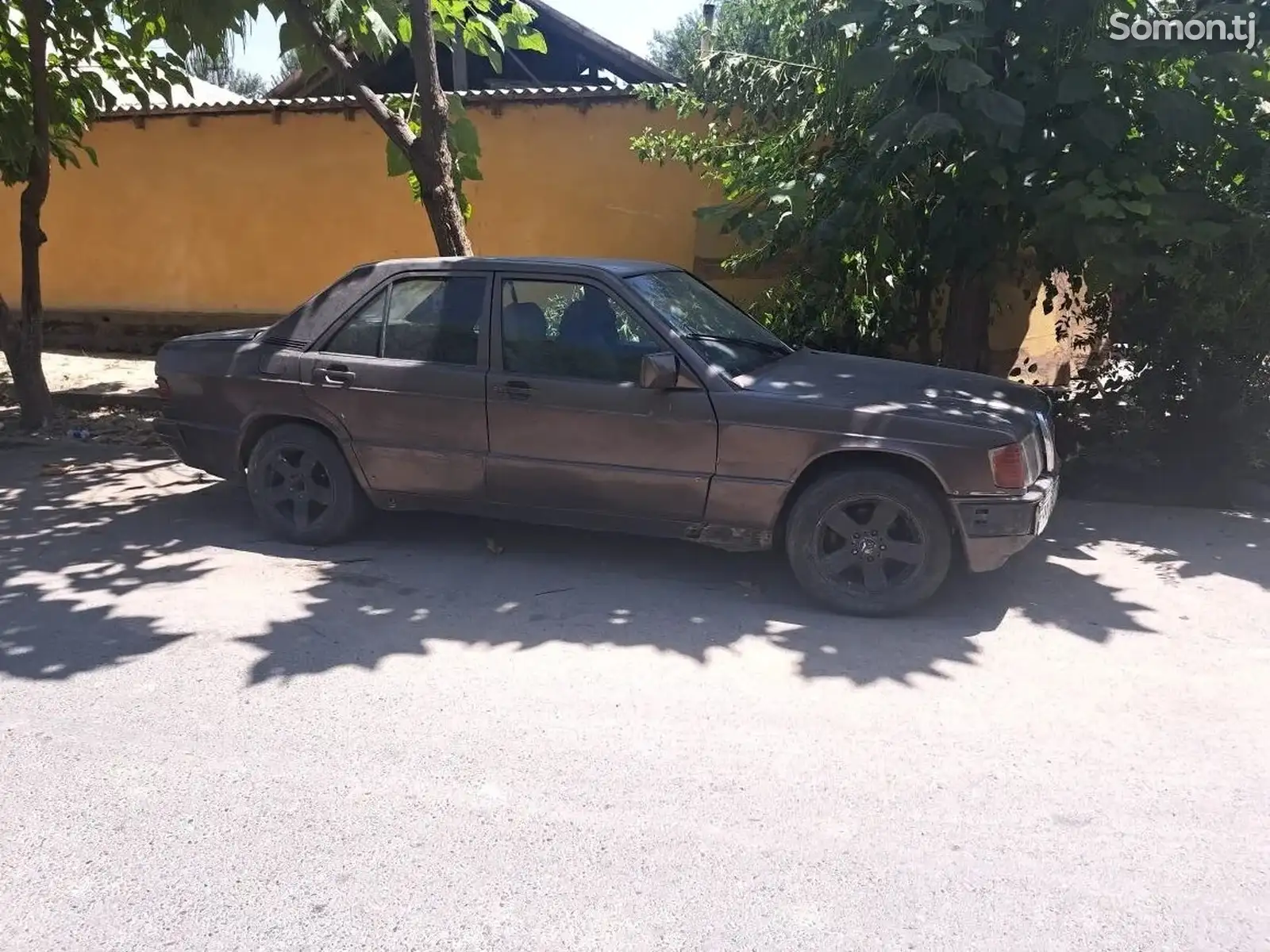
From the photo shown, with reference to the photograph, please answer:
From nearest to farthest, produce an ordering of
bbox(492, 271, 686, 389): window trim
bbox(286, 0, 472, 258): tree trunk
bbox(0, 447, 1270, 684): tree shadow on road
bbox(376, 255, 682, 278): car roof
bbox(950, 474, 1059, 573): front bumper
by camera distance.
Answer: bbox(0, 447, 1270, 684): tree shadow on road, bbox(950, 474, 1059, 573): front bumper, bbox(492, 271, 686, 389): window trim, bbox(376, 255, 682, 278): car roof, bbox(286, 0, 472, 258): tree trunk

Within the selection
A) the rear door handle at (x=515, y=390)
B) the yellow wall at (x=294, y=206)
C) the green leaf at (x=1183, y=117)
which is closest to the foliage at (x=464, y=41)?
the yellow wall at (x=294, y=206)

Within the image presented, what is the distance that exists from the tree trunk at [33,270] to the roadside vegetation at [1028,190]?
5.09 metres

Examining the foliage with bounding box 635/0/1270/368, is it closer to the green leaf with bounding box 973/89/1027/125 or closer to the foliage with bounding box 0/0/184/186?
the green leaf with bounding box 973/89/1027/125

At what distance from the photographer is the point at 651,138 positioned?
30.2 feet

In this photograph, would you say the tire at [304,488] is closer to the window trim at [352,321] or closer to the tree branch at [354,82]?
the window trim at [352,321]

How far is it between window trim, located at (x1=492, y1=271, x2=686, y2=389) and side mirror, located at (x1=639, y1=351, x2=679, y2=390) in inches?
4.0

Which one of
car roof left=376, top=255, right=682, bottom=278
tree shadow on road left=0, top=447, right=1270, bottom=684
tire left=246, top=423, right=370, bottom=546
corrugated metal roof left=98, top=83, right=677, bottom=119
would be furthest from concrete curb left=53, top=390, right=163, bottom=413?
car roof left=376, top=255, right=682, bottom=278

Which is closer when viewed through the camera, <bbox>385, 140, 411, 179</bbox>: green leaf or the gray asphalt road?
the gray asphalt road

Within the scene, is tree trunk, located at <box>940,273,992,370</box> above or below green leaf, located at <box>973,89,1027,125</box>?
below

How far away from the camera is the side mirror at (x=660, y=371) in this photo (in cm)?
493

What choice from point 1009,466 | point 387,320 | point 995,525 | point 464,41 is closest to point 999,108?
point 1009,466

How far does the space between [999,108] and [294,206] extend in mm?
8213

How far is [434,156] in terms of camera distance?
7.59 metres

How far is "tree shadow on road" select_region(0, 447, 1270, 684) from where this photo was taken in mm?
4586
